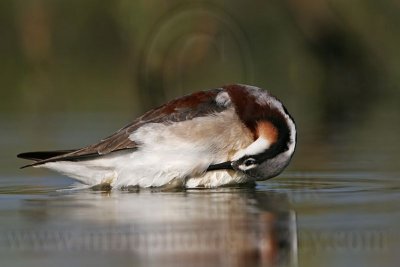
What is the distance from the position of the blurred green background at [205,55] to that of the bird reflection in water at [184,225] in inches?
327

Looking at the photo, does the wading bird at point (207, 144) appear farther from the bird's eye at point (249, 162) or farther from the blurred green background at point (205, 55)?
the blurred green background at point (205, 55)

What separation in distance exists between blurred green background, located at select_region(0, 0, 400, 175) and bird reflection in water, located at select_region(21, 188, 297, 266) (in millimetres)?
8302

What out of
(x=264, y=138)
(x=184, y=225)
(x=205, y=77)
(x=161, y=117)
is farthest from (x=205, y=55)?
(x=184, y=225)

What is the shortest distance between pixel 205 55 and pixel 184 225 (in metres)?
17.2

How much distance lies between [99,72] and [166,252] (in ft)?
65.3

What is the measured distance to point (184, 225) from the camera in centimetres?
958

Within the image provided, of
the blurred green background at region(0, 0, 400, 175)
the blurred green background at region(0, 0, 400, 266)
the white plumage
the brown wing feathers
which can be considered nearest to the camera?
the white plumage

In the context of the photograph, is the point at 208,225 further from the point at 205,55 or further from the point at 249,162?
the point at 205,55

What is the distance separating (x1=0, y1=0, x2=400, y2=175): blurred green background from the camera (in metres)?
22.3

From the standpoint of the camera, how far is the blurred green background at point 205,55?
73.0 ft

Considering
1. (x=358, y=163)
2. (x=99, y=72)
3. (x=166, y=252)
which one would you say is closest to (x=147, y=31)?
(x=99, y=72)

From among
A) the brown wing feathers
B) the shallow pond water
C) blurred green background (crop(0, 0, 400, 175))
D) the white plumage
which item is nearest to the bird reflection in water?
the shallow pond water

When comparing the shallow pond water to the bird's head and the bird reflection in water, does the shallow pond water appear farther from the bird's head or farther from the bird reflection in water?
the bird's head

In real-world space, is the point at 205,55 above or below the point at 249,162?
above
